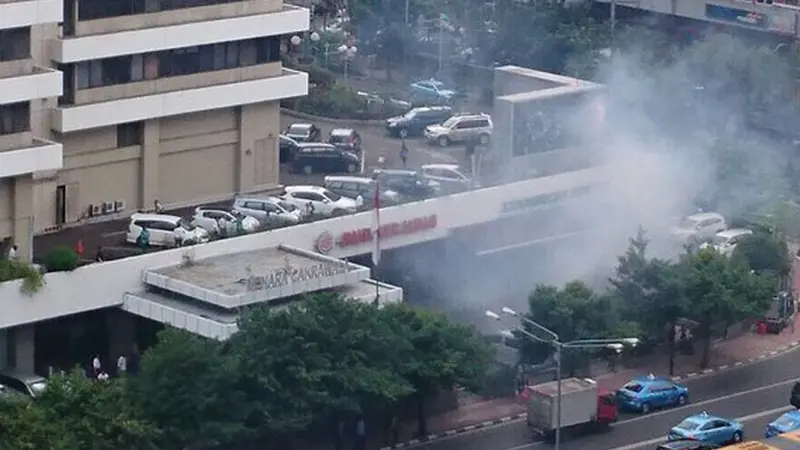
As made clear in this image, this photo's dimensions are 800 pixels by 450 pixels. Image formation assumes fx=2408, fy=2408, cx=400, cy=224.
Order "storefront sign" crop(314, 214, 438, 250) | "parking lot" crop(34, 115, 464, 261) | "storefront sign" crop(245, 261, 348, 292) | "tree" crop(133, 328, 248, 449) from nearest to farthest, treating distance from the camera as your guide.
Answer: "tree" crop(133, 328, 248, 449)
"storefront sign" crop(245, 261, 348, 292)
"parking lot" crop(34, 115, 464, 261)
"storefront sign" crop(314, 214, 438, 250)

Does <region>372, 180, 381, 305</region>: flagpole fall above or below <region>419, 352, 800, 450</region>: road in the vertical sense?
above

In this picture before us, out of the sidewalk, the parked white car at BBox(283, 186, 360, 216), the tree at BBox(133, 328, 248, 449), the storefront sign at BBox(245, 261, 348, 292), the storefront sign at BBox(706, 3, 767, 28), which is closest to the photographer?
the tree at BBox(133, 328, 248, 449)

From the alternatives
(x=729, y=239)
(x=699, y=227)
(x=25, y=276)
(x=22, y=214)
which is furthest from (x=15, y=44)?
(x=729, y=239)

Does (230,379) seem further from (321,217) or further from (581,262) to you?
(581,262)

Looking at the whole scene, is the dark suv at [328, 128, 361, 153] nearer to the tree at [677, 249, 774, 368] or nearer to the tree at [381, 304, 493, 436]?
the tree at [677, 249, 774, 368]

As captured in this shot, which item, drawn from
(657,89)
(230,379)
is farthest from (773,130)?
(230,379)

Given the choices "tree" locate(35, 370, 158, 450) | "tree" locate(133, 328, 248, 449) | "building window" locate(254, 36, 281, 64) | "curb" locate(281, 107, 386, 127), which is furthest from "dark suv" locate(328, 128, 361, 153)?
"tree" locate(35, 370, 158, 450)

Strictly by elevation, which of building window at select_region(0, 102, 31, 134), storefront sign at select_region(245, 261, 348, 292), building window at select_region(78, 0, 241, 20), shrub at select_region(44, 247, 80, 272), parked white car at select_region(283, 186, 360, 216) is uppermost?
building window at select_region(78, 0, 241, 20)
